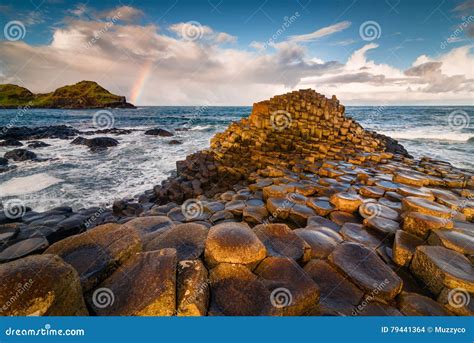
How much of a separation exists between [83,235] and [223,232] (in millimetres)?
1670

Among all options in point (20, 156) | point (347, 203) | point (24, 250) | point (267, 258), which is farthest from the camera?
point (20, 156)

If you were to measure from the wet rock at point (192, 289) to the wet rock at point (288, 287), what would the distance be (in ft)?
1.94

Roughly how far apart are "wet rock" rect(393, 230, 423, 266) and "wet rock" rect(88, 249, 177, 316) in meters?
2.68

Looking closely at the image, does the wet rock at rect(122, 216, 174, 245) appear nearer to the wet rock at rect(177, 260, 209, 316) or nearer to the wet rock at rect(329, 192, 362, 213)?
→ the wet rock at rect(177, 260, 209, 316)

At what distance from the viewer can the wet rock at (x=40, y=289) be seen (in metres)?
1.53

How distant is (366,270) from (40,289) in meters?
3.00

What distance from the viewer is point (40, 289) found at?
5.16 feet
